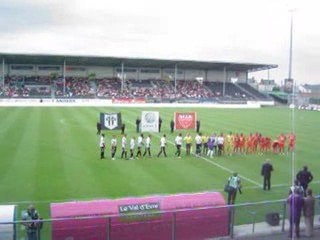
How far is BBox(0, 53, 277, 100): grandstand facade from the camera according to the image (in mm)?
77062

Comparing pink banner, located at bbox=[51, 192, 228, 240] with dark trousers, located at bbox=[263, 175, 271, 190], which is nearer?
pink banner, located at bbox=[51, 192, 228, 240]

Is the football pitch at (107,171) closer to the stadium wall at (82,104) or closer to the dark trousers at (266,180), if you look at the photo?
the dark trousers at (266,180)

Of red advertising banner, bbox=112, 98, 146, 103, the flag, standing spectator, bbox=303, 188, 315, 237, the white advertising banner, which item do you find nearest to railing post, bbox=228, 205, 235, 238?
standing spectator, bbox=303, 188, 315, 237

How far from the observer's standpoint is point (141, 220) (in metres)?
11.4

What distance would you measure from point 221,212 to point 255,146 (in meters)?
16.6

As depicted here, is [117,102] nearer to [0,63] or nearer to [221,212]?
[0,63]

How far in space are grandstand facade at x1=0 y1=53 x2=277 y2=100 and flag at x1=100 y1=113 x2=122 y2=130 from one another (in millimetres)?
39965

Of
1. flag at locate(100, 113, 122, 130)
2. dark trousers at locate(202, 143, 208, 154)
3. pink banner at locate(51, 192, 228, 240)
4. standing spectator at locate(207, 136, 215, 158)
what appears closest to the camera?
pink banner at locate(51, 192, 228, 240)

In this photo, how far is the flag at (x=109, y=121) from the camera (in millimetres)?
35369

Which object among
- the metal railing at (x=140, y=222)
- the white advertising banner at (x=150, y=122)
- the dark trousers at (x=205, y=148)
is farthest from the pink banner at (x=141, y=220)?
the white advertising banner at (x=150, y=122)

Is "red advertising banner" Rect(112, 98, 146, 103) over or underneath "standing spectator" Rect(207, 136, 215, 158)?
over

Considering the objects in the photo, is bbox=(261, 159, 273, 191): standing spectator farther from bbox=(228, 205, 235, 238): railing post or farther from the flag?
the flag

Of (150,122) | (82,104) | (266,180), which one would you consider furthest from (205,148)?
(82,104)

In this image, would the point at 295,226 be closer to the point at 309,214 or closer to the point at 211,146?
the point at 309,214
